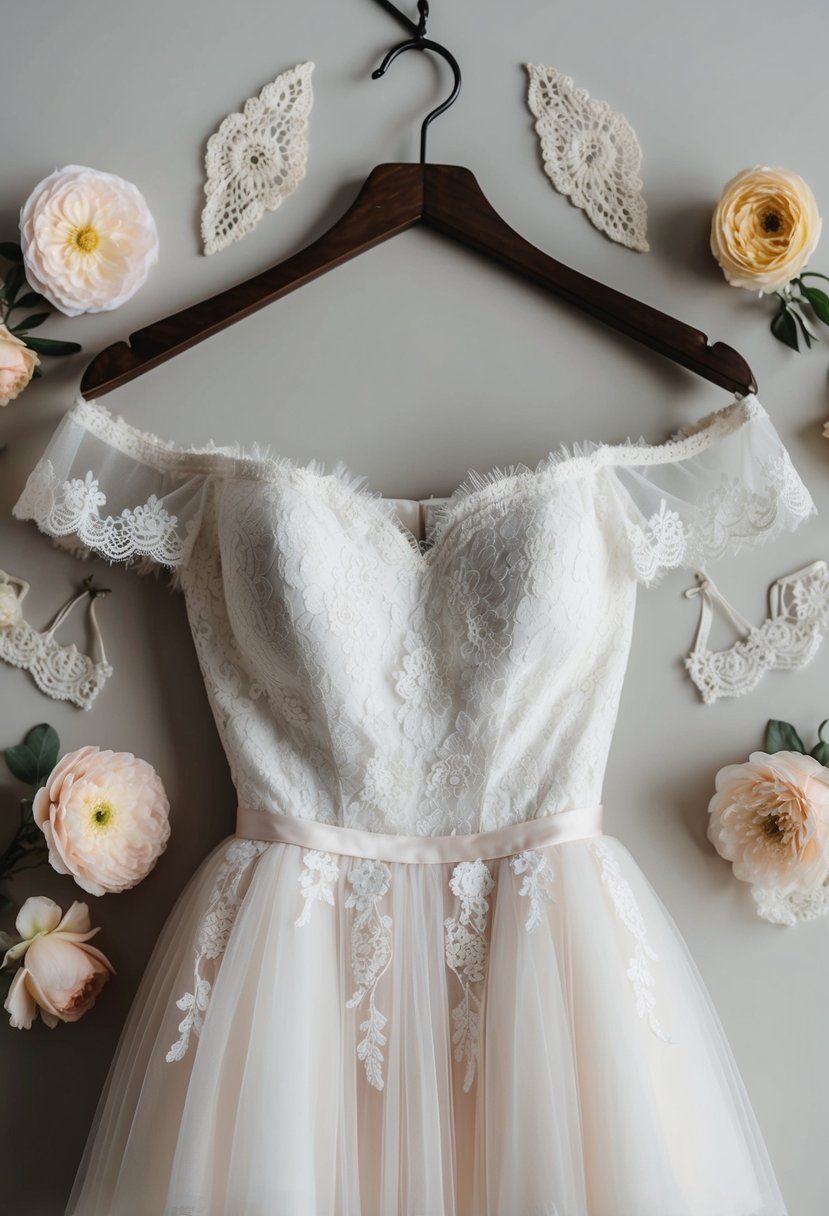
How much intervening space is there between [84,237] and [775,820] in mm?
1257

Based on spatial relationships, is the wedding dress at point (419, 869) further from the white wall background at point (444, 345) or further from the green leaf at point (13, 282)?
the green leaf at point (13, 282)

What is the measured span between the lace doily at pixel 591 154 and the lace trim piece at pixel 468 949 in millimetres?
961

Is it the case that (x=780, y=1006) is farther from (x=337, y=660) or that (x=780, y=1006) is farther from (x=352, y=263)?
(x=352, y=263)

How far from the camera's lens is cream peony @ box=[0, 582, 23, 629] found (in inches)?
55.7

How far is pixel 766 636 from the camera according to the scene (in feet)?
4.80

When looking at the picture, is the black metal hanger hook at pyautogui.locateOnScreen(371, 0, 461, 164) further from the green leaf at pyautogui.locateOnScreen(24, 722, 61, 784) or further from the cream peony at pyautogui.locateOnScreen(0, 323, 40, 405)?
the green leaf at pyautogui.locateOnScreen(24, 722, 61, 784)

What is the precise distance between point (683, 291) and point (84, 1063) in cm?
142

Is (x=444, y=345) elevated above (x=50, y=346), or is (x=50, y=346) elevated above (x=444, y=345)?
(x=50, y=346)

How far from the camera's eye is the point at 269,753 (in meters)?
1.32

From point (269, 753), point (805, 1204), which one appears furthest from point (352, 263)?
point (805, 1204)

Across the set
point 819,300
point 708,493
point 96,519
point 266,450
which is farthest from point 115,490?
point 819,300

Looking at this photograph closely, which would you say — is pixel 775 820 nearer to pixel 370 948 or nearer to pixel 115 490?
pixel 370 948

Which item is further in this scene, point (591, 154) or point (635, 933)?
point (591, 154)

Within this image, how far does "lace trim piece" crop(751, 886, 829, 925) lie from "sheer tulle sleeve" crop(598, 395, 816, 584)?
486 mm
